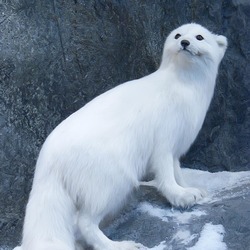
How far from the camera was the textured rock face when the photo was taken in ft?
17.3

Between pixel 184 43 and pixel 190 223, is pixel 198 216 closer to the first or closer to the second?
pixel 190 223

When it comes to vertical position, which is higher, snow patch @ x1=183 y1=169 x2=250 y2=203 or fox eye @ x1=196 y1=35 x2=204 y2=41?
fox eye @ x1=196 y1=35 x2=204 y2=41

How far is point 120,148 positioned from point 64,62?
160cm

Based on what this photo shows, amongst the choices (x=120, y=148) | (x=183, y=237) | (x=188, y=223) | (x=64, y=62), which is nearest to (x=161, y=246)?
(x=183, y=237)

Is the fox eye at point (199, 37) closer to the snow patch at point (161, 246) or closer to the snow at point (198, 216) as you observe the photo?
the snow at point (198, 216)

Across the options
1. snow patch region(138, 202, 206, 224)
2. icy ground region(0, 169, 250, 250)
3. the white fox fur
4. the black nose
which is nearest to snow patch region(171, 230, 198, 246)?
icy ground region(0, 169, 250, 250)

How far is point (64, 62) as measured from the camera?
18.0 ft

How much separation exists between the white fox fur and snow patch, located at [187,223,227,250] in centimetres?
25

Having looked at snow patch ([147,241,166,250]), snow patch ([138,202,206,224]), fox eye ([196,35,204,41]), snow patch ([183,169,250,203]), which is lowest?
snow patch ([183,169,250,203])

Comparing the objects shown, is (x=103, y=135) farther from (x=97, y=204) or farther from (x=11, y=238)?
(x=11, y=238)

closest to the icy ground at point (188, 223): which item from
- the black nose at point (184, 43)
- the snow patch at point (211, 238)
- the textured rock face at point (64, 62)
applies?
the snow patch at point (211, 238)

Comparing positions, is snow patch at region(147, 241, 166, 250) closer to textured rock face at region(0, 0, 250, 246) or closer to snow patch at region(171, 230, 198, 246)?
snow patch at region(171, 230, 198, 246)

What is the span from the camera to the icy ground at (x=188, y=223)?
405cm

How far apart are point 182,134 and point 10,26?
5.61ft
